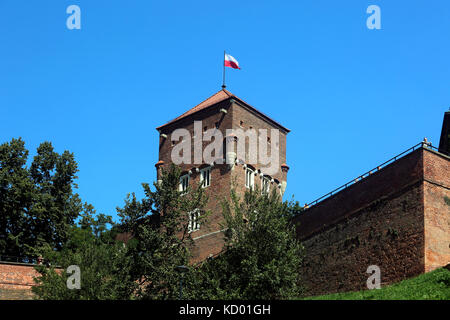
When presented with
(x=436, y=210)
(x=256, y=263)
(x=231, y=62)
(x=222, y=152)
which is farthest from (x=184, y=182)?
(x=436, y=210)

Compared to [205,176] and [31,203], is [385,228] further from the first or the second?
[31,203]

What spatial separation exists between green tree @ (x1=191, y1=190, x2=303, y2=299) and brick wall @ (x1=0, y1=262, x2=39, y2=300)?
1129 centimetres

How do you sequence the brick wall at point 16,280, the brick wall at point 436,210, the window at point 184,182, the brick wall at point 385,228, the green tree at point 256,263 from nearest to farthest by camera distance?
the brick wall at point 436,210 → the brick wall at point 385,228 → the green tree at point 256,263 → the brick wall at point 16,280 → the window at point 184,182

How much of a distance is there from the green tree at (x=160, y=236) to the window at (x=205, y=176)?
21.8 ft

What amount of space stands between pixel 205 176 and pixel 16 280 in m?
14.2

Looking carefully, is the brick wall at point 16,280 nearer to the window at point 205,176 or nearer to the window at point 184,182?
the window at point 184,182

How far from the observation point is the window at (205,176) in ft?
153

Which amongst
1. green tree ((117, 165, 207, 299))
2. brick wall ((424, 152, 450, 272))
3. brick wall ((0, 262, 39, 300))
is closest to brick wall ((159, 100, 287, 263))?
green tree ((117, 165, 207, 299))

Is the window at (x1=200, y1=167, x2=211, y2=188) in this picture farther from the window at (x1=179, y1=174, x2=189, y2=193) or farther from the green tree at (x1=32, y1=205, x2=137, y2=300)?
the green tree at (x1=32, y1=205, x2=137, y2=300)

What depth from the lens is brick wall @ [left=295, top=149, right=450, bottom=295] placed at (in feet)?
93.2

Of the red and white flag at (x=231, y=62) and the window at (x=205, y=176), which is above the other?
the red and white flag at (x=231, y=62)

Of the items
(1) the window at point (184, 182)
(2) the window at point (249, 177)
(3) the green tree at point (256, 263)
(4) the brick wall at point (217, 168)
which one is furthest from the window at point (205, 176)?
(3) the green tree at point (256, 263)
